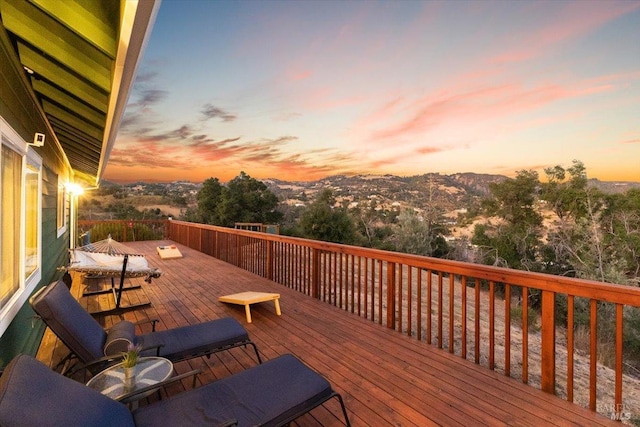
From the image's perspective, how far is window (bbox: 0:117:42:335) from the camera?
2123 millimetres

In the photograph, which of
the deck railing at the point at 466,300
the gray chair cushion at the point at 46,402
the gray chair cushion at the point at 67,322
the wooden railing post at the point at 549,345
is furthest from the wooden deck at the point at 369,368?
the gray chair cushion at the point at 46,402

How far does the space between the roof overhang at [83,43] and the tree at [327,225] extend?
20.5 m

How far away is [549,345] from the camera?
240 centimetres

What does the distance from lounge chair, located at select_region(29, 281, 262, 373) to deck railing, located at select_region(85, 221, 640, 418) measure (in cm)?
190

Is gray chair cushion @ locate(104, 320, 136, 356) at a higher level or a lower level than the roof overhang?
lower

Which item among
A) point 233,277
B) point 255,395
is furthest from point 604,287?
point 233,277

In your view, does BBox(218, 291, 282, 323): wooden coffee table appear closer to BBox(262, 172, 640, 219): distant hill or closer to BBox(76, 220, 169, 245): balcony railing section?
BBox(76, 220, 169, 245): balcony railing section

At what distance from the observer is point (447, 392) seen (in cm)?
236

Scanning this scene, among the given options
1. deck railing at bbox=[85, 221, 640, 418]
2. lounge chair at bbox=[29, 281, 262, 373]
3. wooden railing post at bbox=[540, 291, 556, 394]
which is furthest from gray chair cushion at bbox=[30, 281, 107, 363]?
wooden railing post at bbox=[540, 291, 556, 394]

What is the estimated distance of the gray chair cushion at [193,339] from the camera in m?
2.41

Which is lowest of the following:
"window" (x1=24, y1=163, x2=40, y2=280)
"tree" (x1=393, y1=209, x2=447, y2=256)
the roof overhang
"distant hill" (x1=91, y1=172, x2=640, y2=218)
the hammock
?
"tree" (x1=393, y1=209, x2=447, y2=256)

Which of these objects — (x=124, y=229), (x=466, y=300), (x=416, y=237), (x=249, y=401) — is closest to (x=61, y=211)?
(x=124, y=229)

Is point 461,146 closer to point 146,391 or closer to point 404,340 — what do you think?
point 404,340

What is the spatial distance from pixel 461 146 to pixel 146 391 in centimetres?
2301
